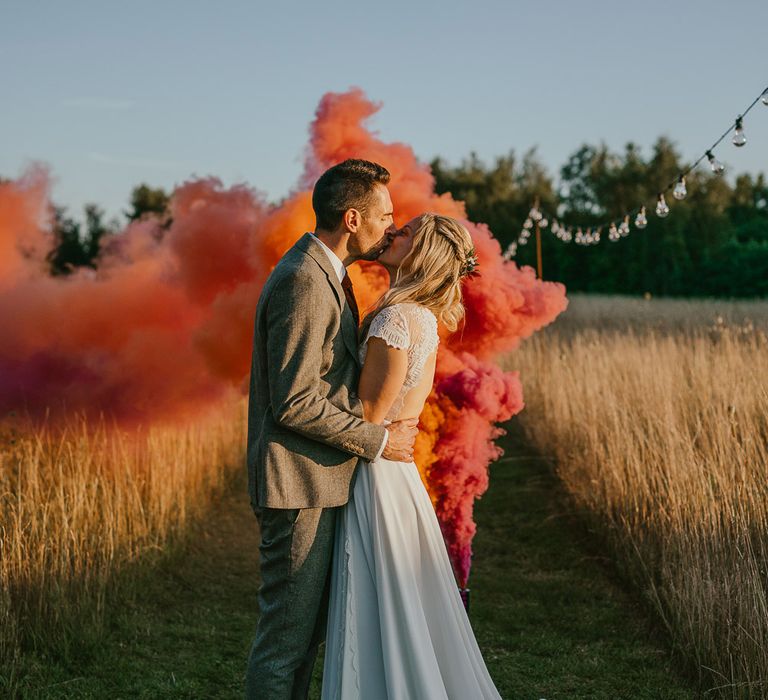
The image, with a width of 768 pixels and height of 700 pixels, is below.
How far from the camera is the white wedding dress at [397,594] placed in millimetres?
3074

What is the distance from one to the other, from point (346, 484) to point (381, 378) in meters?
0.41

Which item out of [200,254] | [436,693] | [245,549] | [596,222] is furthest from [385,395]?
[596,222]

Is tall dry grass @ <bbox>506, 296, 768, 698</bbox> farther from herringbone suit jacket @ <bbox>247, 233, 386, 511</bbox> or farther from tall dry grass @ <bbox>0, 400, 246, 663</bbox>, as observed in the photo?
tall dry grass @ <bbox>0, 400, 246, 663</bbox>

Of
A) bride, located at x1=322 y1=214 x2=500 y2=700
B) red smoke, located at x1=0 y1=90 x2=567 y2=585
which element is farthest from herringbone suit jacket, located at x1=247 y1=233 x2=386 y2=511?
red smoke, located at x1=0 y1=90 x2=567 y2=585

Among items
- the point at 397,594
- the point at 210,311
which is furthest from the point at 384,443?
the point at 210,311

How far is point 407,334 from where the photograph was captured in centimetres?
320

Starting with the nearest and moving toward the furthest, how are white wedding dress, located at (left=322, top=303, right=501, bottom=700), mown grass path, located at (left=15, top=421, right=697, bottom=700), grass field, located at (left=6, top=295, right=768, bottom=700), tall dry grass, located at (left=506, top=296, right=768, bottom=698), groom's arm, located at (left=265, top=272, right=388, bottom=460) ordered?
groom's arm, located at (left=265, top=272, right=388, bottom=460), white wedding dress, located at (left=322, top=303, right=501, bottom=700), tall dry grass, located at (left=506, top=296, right=768, bottom=698), grass field, located at (left=6, top=295, right=768, bottom=700), mown grass path, located at (left=15, top=421, right=697, bottom=700)

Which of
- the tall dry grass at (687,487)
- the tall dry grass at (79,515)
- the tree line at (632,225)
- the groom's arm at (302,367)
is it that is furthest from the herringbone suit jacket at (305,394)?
the tree line at (632,225)

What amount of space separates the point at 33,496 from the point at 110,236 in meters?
4.51

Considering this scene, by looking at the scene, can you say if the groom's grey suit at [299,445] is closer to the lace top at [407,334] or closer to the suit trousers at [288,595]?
the suit trousers at [288,595]

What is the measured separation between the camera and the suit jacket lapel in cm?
315

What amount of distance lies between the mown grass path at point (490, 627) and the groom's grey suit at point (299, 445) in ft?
6.56

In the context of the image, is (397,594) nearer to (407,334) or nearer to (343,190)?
(407,334)

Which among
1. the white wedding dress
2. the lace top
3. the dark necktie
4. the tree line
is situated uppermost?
the tree line
